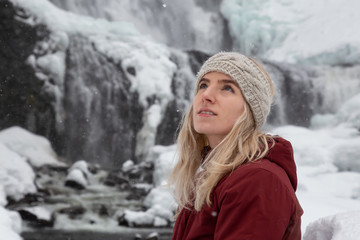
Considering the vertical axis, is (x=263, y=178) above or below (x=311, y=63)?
above

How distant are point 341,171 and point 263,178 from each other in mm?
7139

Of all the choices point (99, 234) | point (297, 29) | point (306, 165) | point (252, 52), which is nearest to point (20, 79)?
point (99, 234)

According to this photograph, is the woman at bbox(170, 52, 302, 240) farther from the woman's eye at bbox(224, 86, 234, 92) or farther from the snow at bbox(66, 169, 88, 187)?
the snow at bbox(66, 169, 88, 187)

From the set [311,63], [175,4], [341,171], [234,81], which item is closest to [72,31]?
[175,4]

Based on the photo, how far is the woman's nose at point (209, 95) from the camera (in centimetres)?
106

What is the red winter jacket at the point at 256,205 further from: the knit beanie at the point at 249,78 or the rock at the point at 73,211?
the rock at the point at 73,211

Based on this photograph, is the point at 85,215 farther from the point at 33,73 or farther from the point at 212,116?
the point at 212,116

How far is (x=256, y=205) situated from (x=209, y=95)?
0.40 metres

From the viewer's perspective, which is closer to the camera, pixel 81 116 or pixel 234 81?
pixel 234 81

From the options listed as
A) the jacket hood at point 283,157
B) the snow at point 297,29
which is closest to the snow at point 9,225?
the jacket hood at point 283,157

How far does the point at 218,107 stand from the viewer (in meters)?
1.05

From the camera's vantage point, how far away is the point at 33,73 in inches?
277

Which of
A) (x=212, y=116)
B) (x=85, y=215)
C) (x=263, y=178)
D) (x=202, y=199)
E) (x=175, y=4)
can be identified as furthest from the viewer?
(x=175, y=4)

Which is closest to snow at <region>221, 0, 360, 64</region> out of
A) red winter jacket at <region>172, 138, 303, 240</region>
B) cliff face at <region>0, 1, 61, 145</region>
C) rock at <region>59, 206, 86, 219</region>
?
cliff face at <region>0, 1, 61, 145</region>
